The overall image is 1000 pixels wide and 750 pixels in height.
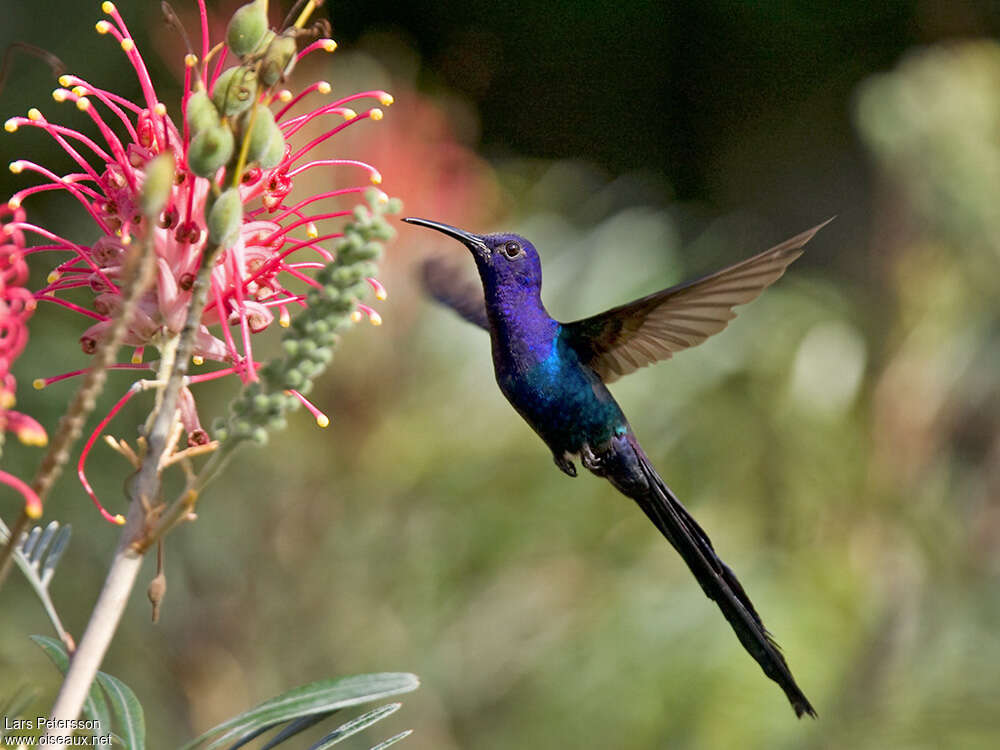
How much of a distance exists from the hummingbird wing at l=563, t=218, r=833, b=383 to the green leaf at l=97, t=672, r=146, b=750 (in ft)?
1.70

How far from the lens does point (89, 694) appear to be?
1.86 feet

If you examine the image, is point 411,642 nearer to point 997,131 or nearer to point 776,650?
point 776,650

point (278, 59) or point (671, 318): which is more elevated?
point (671, 318)

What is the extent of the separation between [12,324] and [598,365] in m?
0.69

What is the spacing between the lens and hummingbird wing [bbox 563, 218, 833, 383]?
885 mm

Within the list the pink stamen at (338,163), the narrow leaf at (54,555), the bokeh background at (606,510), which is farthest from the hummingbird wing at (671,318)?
the bokeh background at (606,510)

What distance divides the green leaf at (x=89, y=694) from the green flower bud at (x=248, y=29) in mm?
308

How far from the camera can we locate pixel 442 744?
192 centimetres

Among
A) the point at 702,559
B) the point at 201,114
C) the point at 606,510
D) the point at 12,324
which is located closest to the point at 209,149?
the point at 201,114

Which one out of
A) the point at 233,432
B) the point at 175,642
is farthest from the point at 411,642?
the point at 233,432

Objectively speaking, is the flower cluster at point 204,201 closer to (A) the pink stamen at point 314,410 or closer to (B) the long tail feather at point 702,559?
(A) the pink stamen at point 314,410

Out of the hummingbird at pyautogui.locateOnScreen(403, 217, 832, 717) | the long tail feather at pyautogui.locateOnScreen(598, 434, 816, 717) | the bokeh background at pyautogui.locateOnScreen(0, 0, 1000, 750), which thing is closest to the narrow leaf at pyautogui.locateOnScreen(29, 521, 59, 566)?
the hummingbird at pyautogui.locateOnScreen(403, 217, 832, 717)

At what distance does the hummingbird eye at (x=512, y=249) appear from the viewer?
3.47ft

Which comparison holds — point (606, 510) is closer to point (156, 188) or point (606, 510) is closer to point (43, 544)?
point (43, 544)
